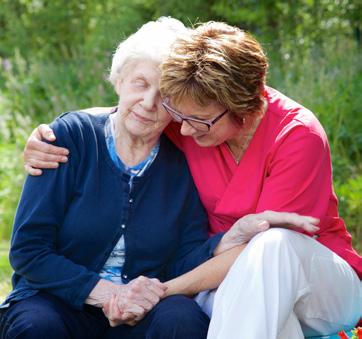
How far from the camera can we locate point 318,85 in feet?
21.1

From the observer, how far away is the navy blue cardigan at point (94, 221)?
10.6 ft

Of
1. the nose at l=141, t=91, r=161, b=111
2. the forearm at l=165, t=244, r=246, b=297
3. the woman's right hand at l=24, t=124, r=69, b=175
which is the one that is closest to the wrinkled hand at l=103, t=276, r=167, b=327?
the forearm at l=165, t=244, r=246, b=297

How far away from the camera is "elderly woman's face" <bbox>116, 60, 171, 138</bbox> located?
10.9ft

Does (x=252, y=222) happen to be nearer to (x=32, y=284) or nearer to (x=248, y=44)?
(x=248, y=44)

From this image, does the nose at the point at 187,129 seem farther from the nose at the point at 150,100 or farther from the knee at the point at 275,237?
the knee at the point at 275,237

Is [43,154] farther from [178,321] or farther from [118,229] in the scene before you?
[178,321]

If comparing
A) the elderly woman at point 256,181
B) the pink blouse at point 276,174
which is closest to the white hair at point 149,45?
the elderly woman at point 256,181

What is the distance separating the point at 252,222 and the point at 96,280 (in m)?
0.65

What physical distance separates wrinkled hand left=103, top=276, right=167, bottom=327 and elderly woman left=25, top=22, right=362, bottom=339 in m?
0.15

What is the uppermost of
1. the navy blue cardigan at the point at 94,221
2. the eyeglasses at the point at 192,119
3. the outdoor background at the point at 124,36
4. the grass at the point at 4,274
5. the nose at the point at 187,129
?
the eyeglasses at the point at 192,119

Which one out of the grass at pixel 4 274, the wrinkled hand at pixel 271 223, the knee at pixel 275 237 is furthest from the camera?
the grass at pixel 4 274

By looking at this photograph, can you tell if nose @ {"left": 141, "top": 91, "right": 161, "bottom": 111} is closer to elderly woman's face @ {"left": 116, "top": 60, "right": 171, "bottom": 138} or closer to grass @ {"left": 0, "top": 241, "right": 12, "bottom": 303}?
elderly woman's face @ {"left": 116, "top": 60, "right": 171, "bottom": 138}

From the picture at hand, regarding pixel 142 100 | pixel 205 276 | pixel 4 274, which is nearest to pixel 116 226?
pixel 205 276

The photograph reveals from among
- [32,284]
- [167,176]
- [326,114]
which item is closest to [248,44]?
[167,176]
